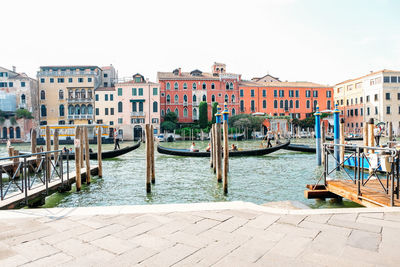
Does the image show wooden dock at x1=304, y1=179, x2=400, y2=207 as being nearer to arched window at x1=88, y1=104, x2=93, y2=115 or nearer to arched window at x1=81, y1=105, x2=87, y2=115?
arched window at x1=88, y1=104, x2=93, y2=115

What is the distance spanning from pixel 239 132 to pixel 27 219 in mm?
31836

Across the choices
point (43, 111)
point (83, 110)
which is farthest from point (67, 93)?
point (43, 111)

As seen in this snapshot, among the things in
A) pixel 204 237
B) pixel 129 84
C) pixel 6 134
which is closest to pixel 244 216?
Result: pixel 204 237

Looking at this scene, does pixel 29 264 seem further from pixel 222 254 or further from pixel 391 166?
pixel 391 166

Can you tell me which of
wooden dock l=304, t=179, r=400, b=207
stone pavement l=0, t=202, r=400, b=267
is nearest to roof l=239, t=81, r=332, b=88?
wooden dock l=304, t=179, r=400, b=207

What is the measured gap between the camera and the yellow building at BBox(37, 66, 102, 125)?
118ft

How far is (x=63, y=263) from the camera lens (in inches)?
86.5

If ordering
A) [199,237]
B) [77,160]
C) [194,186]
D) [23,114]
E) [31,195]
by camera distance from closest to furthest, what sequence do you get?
[199,237], [31,195], [77,160], [194,186], [23,114]

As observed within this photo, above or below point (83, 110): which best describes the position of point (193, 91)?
above

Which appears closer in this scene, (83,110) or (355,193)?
(355,193)

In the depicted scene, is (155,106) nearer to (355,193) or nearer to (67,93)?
(67,93)

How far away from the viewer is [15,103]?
35125mm

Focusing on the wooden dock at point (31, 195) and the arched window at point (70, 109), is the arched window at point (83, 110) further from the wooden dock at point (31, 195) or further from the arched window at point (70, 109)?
the wooden dock at point (31, 195)

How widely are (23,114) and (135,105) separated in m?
12.3
